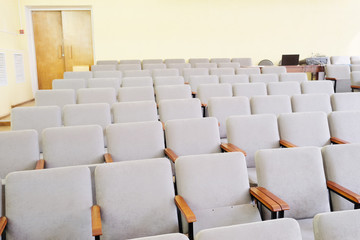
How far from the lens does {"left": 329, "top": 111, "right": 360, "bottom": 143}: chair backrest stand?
118 inches

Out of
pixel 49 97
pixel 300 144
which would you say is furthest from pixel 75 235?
pixel 49 97

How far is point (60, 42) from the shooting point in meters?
8.21

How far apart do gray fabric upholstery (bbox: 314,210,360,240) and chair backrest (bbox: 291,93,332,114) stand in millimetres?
2442

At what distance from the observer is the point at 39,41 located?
8.10 m

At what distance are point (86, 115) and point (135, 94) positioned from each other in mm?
980

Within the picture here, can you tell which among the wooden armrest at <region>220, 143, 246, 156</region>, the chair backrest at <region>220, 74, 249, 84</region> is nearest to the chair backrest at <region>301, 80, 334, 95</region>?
the chair backrest at <region>220, 74, 249, 84</region>

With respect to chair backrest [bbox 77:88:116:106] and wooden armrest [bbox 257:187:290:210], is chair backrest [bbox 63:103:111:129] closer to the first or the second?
chair backrest [bbox 77:88:116:106]

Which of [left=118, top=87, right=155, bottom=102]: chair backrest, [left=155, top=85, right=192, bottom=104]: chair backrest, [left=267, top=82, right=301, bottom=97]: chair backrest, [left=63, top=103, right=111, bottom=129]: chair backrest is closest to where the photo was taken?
[left=63, top=103, right=111, bottom=129]: chair backrest

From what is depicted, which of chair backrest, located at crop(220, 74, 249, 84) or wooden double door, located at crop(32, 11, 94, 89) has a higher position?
wooden double door, located at crop(32, 11, 94, 89)

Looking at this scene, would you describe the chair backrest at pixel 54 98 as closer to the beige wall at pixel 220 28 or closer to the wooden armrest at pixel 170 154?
the wooden armrest at pixel 170 154

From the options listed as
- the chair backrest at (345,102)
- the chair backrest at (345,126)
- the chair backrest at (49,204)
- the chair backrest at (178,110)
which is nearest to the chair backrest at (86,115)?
the chair backrest at (178,110)

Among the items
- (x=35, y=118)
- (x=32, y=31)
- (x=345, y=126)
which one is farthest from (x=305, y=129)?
(x=32, y=31)

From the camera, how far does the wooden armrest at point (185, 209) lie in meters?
1.68

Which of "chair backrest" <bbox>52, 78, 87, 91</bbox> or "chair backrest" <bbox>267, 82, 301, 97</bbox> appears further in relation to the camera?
"chair backrest" <bbox>52, 78, 87, 91</bbox>
